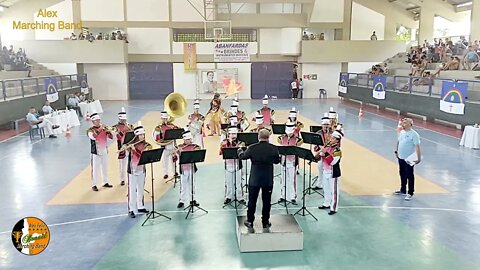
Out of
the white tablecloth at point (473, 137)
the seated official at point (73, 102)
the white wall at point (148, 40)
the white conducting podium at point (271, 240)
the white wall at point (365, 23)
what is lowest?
the white conducting podium at point (271, 240)

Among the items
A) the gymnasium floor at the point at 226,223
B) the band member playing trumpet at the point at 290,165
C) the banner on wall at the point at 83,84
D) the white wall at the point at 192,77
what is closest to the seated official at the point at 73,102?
the banner on wall at the point at 83,84

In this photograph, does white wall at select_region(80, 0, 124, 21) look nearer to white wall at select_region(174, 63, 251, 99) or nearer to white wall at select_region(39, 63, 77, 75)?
white wall at select_region(39, 63, 77, 75)

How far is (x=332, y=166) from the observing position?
30.4 feet

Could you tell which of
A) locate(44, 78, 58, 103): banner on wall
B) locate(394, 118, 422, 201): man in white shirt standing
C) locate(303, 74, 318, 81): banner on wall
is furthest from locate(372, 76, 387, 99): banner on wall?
locate(44, 78, 58, 103): banner on wall

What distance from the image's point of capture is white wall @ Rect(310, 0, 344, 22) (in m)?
38.4

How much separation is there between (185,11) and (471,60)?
922 inches

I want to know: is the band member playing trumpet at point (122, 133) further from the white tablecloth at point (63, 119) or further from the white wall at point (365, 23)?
the white wall at point (365, 23)

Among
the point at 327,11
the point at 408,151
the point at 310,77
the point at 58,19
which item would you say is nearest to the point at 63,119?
the point at 408,151

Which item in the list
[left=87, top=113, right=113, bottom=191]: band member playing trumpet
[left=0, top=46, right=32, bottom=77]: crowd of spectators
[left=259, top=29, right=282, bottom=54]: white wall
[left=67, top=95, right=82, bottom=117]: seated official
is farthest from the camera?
[left=259, top=29, right=282, bottom=54]: white wall

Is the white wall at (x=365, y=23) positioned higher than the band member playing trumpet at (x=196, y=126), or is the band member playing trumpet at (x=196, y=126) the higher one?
the white wall at (x=365, y=23)

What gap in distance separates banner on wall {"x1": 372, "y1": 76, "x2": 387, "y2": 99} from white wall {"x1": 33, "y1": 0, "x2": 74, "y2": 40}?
1023 inches

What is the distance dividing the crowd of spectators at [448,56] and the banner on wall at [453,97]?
15.0 ft

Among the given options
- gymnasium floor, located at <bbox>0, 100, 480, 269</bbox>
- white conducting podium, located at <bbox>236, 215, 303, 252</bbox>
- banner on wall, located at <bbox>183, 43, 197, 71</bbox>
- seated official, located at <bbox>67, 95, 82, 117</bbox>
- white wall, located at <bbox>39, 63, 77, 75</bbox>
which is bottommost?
gymnasium floor, located at <bbox>0, 100, 480, 269</bbox>

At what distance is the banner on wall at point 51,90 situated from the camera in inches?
978
